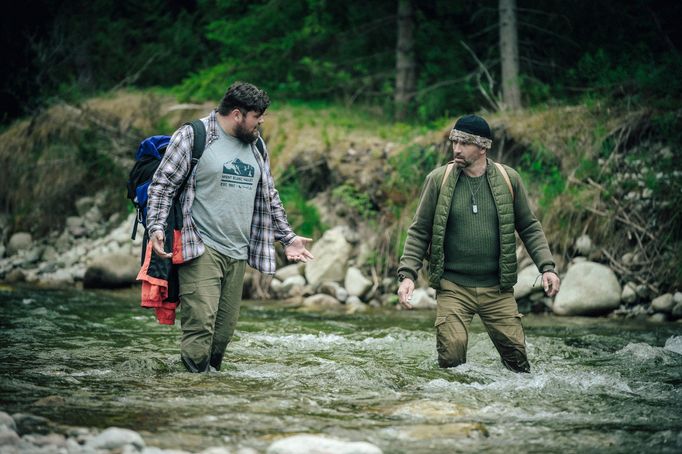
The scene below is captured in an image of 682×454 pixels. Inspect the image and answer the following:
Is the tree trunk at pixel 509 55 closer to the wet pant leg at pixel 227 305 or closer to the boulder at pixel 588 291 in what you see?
the boulder at pixel 588 291

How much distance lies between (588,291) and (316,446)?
285 inches

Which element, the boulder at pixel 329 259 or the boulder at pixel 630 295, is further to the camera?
the boulder at pixel 329 259

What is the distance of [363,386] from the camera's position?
5.95m

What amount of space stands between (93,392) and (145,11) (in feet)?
62.3

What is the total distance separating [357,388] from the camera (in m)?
5.88

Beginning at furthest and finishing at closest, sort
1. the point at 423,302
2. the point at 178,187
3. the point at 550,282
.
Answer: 1. the point at 423,302
2. the point at 550,282
3. the point at 178,187

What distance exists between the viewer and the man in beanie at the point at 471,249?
238 inches

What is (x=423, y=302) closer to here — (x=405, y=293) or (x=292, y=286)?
(x=292, y=286)

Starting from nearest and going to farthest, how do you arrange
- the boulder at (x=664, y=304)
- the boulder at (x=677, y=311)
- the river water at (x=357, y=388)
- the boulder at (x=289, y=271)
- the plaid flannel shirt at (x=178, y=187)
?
the river water at (x=357, y=388) < the plaid flannel shirt at (x=178, y=187) < the boulder at (x=677, y=311) < the boulder at (x=664, y=304) < the boulder at (x=289, y=271)

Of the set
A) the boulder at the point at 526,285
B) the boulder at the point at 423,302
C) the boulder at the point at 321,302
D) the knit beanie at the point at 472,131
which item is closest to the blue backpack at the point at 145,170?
the knit beanie at the point at 472,131

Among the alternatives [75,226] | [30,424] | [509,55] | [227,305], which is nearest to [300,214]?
[509,55]

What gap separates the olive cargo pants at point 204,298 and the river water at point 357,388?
225mm

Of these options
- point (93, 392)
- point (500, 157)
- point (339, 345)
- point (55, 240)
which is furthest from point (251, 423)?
point (55, 240)

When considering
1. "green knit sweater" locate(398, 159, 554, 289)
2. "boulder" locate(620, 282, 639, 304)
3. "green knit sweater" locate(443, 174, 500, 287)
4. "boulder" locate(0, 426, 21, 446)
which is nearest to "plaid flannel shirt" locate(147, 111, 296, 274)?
"green knit sweater" locate(398, 159, 554, 289)
